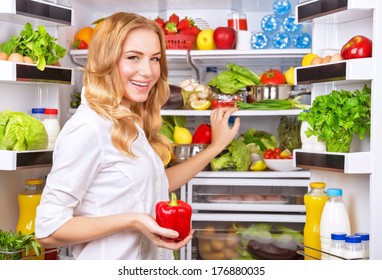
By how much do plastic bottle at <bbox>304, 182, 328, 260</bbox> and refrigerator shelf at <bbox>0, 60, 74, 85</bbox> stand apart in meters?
1.36

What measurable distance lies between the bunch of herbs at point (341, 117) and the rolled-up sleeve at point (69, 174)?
1.12m

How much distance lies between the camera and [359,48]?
8.38ft

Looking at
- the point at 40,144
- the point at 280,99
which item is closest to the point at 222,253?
the point at 280,99

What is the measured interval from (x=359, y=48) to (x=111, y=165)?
4.04 feet

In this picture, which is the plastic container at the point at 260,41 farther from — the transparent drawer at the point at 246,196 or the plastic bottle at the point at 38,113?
the plastic bottle at the point at 38,113

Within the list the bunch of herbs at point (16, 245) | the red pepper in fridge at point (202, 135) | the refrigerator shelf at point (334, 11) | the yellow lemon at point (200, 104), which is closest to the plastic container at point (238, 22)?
the yellow lemon at point (200, 104)

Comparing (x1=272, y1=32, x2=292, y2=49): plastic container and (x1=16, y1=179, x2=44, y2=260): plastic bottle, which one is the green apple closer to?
(x1=272, y1=32, x2=292, y2=49): plastic container

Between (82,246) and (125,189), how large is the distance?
0.25 meters

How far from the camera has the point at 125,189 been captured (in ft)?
6.30

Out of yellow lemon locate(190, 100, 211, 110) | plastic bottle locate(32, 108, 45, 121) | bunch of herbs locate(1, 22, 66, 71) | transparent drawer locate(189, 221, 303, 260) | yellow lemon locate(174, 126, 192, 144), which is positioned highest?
bunch of herbs locate(1, 22, 66, 71)

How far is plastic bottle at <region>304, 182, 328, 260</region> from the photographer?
2.72 metres

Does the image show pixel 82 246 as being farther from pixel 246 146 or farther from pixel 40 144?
pixel 246 146

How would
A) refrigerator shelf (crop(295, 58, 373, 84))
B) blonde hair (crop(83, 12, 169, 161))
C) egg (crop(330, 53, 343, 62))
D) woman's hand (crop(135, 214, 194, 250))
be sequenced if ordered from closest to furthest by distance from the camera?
woman's hand (crop(135, 214, 194, 250))
blonde hair (crop(83, 12, 169, 161))
refrigerator shelf (crop(295, 58, 373, 84))
egg (crop(330, 53, 343, 62))

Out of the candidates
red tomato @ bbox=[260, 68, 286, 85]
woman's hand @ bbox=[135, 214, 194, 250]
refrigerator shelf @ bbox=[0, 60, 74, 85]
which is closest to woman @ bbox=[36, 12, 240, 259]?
woman's hand @ bbox=[135, 214, 194, 250]
